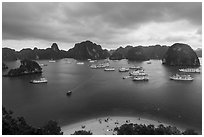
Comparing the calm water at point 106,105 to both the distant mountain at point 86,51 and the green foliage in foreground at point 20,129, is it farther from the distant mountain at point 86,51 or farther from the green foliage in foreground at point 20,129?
the distant mountain at point 86,51

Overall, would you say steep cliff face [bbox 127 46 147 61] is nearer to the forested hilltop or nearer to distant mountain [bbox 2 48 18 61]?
the forested hilltop

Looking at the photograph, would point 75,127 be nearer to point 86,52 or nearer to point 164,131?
point 164,131

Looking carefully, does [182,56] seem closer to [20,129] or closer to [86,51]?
[86,51]

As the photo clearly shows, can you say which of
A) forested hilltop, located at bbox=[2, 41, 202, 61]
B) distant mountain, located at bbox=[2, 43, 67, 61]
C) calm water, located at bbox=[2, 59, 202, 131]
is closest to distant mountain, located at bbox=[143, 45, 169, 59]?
forested hilltop, located at bbox=[2, 41, 202, 61]

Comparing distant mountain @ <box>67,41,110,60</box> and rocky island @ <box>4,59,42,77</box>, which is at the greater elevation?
distant mountain @ <box>67,41,110,60</box>

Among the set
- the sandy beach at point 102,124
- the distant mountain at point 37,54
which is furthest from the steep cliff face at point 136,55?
the sandy beach at point 102,124

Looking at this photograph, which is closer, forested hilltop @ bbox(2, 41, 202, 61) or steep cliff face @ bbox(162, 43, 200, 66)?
steep cliff face @ bbox(162, 43, 200, 66)
